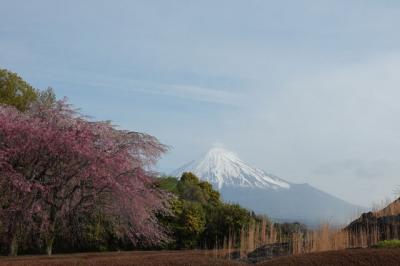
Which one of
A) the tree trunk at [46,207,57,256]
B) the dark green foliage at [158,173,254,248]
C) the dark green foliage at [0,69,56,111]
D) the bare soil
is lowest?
the bare soil

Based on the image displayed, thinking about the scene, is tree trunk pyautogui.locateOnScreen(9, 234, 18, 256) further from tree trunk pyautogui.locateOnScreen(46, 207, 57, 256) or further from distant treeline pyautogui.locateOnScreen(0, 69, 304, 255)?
tree trunk pyautogui.locateOnScreen(46, 207, 57, 256)

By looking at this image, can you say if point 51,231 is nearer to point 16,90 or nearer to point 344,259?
point 344,259

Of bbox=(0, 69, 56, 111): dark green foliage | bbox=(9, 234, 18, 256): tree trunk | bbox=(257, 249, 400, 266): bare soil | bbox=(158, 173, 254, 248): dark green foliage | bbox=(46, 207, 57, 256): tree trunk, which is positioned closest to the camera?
bbox=(257, 249, 400, 266): bare soil

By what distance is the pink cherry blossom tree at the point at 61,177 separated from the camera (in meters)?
18.2

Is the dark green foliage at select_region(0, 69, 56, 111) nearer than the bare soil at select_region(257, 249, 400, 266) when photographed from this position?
No

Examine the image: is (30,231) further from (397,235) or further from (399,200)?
(399,200)

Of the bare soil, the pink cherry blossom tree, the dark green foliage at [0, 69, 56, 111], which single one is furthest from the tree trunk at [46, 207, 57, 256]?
the dark green foliage at [0, 69, 56, 111]

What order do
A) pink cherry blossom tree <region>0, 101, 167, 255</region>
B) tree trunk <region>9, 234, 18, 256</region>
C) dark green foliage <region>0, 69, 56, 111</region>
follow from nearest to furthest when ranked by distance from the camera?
pink cherry blossom tree <region>0, 101, 167, 255</region>
tree trunk <region>9, 234, 18, 256</region>
dark green foliage <region>0, 69, 56, 111</region>

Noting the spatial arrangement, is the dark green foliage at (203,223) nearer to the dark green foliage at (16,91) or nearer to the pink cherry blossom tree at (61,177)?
the pink cherry blossom tree at (61,177)

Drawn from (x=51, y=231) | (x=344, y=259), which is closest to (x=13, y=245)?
(x=51, y=231)

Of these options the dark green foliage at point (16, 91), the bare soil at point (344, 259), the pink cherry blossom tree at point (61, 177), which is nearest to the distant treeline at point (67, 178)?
the pink cherry blossom tree at point (61, 177)

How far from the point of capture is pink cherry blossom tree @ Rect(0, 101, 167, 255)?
18.2 metres

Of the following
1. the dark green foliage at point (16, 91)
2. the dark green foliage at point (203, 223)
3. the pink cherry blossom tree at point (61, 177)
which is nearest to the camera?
the pink cherry blossom tree at point (61, 177)

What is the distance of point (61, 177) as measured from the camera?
18641mm
